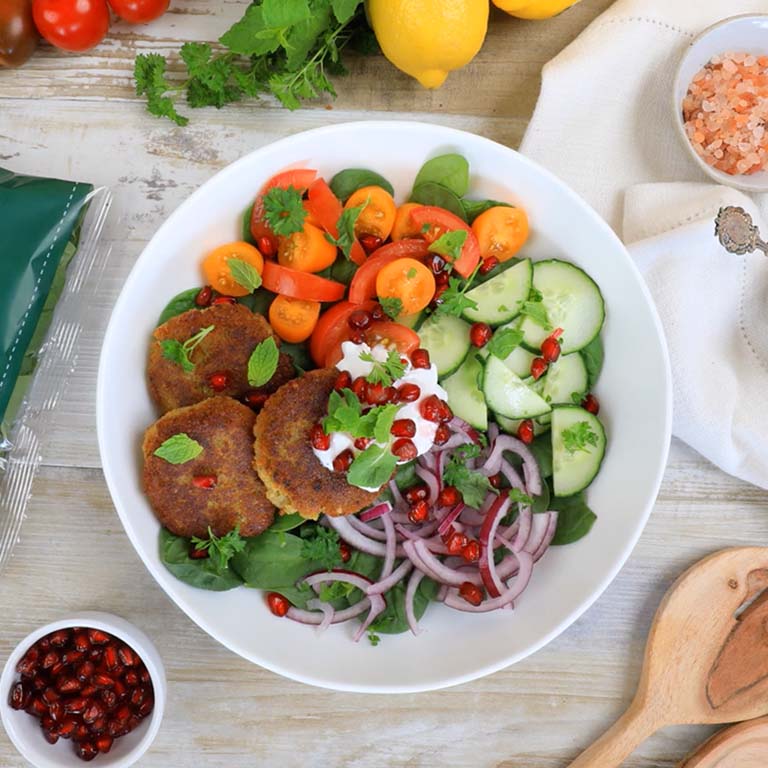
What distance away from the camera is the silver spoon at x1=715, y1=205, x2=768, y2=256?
2.65 meters

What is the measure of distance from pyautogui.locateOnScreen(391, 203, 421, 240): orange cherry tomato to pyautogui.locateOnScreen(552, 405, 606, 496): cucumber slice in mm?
660

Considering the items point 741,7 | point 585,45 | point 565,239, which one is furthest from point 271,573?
point 741,7

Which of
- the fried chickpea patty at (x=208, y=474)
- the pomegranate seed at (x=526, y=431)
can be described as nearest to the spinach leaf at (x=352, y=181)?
the fried chickpea patty at (x=208, y=474)

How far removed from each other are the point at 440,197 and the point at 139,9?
114 centimetres

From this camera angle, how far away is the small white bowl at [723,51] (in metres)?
2.72

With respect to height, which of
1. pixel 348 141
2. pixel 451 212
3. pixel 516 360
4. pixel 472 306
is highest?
pixel 348 141

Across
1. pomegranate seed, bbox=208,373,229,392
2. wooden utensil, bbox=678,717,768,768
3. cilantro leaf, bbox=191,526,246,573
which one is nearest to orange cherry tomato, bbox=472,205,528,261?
pomegranate seed, bbox=208,373,229,392

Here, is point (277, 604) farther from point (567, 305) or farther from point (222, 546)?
point (567, 305)

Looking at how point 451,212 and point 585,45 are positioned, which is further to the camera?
point 585,45

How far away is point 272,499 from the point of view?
2477 millimetres

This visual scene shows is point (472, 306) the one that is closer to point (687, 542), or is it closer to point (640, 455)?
point (640, 455)

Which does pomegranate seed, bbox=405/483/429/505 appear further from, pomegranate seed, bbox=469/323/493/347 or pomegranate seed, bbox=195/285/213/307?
pomegranate seed, bbox=195/285/213/307

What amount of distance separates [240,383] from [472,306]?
0.69 metres

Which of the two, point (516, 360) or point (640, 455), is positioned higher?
point (516, 360)
